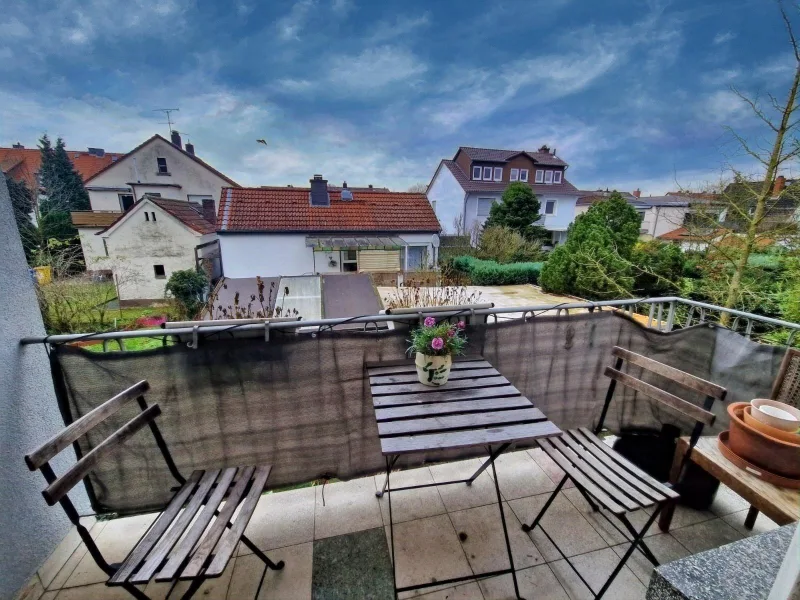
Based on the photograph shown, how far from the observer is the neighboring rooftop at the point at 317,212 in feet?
47.1

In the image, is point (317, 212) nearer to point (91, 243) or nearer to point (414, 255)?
point (414, 255)

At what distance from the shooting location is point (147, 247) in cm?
1402

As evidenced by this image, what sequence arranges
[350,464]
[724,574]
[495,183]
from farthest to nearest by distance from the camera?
[495,183]
[350,464]
[724,574]

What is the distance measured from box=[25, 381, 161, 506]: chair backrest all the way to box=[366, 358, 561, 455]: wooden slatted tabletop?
1.09 m

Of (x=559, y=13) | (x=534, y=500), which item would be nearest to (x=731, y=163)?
(x=559, y=13)

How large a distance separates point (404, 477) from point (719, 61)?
702 centimetres

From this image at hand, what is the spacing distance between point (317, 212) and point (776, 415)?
15654 millimetres

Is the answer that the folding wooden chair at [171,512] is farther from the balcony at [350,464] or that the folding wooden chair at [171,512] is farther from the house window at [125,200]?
the house window at [125,200]

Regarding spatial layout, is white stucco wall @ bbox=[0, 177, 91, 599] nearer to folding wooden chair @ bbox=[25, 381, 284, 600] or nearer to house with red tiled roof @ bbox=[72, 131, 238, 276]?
folding wooden chair @ bbox=[25, 381, 284, 600]

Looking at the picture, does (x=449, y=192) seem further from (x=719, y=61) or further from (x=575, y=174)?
(x=719, y=61)

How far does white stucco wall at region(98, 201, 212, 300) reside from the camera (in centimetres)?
1377

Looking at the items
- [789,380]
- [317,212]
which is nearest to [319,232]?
[317,212]

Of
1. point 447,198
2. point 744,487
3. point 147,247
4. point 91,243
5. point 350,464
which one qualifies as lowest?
point 350,464

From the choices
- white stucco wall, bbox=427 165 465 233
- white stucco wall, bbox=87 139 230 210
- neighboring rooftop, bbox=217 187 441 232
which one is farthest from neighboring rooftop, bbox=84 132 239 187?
white stucco wall, bbox=427 165 465 233
